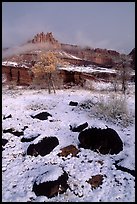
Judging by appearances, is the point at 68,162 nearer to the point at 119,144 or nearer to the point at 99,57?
the point at 119,144

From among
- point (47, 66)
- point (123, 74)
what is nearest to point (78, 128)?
point (47, 66)

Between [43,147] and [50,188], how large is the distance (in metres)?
3.70

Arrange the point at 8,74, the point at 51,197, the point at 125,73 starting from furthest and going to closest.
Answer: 1. the point at 8,74
2. the point at 125,73
3. the point at 51,197

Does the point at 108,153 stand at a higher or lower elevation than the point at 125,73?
lower

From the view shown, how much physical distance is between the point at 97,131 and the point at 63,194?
4.67 m

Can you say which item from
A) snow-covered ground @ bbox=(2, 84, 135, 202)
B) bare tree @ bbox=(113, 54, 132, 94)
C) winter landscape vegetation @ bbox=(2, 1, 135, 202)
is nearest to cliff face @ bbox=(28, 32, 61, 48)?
bare tree @ bbox=(113, 54, 132, 94)

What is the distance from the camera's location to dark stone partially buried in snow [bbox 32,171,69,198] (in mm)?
9969

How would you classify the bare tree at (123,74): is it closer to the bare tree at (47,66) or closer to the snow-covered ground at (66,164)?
the bare tree at (47,66)

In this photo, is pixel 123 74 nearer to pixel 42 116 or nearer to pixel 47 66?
pixel 47 66

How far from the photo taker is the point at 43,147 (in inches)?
533

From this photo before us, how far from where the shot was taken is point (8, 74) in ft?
172

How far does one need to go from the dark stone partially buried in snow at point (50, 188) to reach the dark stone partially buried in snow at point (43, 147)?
9.79 ft

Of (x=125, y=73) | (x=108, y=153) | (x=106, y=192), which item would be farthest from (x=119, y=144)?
(x=125, y=73)

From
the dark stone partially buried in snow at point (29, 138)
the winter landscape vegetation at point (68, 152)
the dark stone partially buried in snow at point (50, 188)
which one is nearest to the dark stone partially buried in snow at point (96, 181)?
the winter landscape vegetation at point (68, 152)
